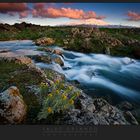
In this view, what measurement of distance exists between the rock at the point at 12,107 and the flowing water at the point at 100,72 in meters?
1.03

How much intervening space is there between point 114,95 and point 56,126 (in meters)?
1.29

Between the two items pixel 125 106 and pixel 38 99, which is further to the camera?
pixel 125 106

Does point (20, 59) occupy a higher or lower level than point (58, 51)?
lower

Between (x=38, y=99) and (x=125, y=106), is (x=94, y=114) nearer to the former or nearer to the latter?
(x=125, y=106)

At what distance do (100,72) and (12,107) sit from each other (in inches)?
77.9

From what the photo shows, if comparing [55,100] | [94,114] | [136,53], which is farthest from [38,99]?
[136,53]

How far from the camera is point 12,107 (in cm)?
554

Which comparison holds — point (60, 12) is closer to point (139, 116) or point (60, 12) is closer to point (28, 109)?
point (28, 109)

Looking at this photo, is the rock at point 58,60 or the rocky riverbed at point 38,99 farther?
the rock at point 58,60

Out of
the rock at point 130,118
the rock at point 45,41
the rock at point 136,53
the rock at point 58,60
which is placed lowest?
the rock at point 130,118

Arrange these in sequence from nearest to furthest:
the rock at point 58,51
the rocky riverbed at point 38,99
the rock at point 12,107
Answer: the rock at point 12,107 → the rocky riverbed at point 38,99 → the rock at point 58,51

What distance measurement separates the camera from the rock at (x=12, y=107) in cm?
555

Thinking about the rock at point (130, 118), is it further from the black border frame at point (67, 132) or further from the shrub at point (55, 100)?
the shrub at point (55, 100)

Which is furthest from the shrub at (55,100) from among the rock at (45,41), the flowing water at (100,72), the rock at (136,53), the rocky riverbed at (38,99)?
the rock at (136,53)
